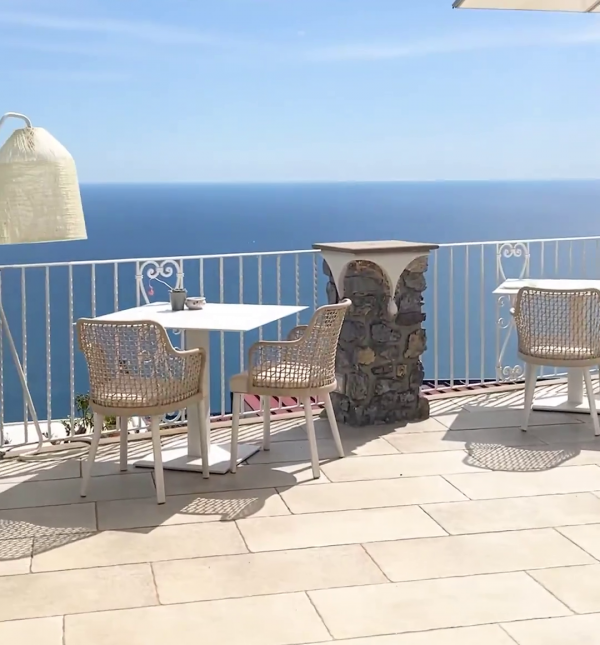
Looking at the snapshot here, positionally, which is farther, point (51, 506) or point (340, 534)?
point (51, 506)

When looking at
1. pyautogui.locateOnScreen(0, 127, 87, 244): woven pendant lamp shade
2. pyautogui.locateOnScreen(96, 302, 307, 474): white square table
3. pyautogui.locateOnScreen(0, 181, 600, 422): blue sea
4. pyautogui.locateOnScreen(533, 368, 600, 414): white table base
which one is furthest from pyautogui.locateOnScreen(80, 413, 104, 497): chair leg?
pyautogui.locateOnScreen(0, 181, 600, 422): blue sea

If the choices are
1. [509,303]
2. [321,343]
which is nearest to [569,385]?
[509,303]

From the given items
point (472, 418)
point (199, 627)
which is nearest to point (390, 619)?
point (199, 627)

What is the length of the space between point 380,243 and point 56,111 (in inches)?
2514

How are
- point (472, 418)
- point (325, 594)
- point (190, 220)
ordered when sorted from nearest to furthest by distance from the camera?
point (325, 594)
point (472, 418)
point (190, 220)

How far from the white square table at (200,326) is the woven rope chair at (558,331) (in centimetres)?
128

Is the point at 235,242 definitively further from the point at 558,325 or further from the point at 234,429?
the point at 234,429

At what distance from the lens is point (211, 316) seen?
14.5ft

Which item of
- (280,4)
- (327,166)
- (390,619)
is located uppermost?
(280,4)

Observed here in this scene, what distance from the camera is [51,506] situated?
3.93 meters

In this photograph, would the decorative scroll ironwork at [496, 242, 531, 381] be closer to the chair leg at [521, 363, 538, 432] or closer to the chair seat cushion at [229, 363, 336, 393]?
the chair leg at [521, 363, 538, 432]

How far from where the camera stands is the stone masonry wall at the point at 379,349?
5195mm

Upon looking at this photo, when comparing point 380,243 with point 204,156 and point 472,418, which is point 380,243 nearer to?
point 472,418

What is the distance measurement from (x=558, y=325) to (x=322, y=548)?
7.12 feet
